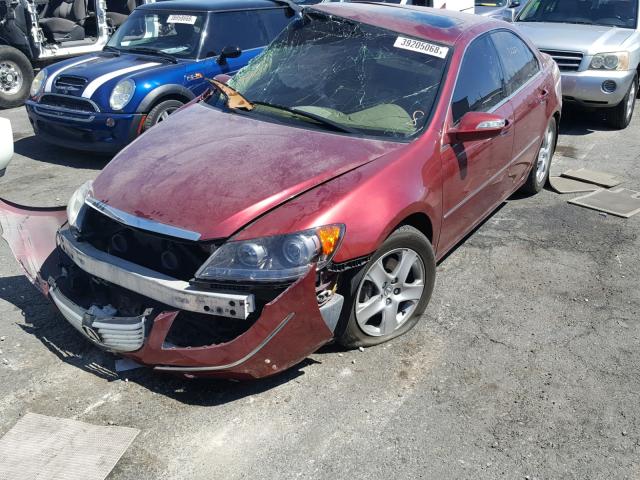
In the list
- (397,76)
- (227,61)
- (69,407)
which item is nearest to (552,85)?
(397,76)

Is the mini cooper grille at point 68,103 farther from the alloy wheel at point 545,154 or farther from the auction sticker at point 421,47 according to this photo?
the alloy wheel at point 545,154

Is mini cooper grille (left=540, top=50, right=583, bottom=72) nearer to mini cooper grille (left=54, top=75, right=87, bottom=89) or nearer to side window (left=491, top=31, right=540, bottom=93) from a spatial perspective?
side window (left=491, top=31, right=540, bottom=93)

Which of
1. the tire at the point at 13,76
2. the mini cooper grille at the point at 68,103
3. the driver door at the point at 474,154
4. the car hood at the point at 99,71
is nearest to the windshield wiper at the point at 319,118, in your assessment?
the driver door at the point at 474,154

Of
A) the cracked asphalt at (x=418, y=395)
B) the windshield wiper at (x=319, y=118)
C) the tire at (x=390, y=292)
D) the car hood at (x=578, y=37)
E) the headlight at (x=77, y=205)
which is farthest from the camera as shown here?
the car hood at (x=578, y=37)

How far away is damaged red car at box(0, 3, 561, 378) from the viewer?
3.01 metres

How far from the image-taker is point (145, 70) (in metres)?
6.88

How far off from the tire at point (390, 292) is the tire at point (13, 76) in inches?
305

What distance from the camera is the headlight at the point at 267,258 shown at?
9.73ft

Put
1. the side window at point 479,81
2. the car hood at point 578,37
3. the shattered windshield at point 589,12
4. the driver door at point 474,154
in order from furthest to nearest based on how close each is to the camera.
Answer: the shattered windshield at point 589,12, the car hood at point 578,37, the side window at point 479,81, the driver door at point 474,154

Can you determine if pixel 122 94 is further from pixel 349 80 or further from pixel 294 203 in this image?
pixel 294 203

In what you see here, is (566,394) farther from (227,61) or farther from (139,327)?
(227,61)

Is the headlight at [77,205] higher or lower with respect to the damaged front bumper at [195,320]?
higher

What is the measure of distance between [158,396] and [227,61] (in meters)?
4.97

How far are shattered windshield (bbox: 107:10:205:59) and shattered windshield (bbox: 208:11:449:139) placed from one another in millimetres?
3066
